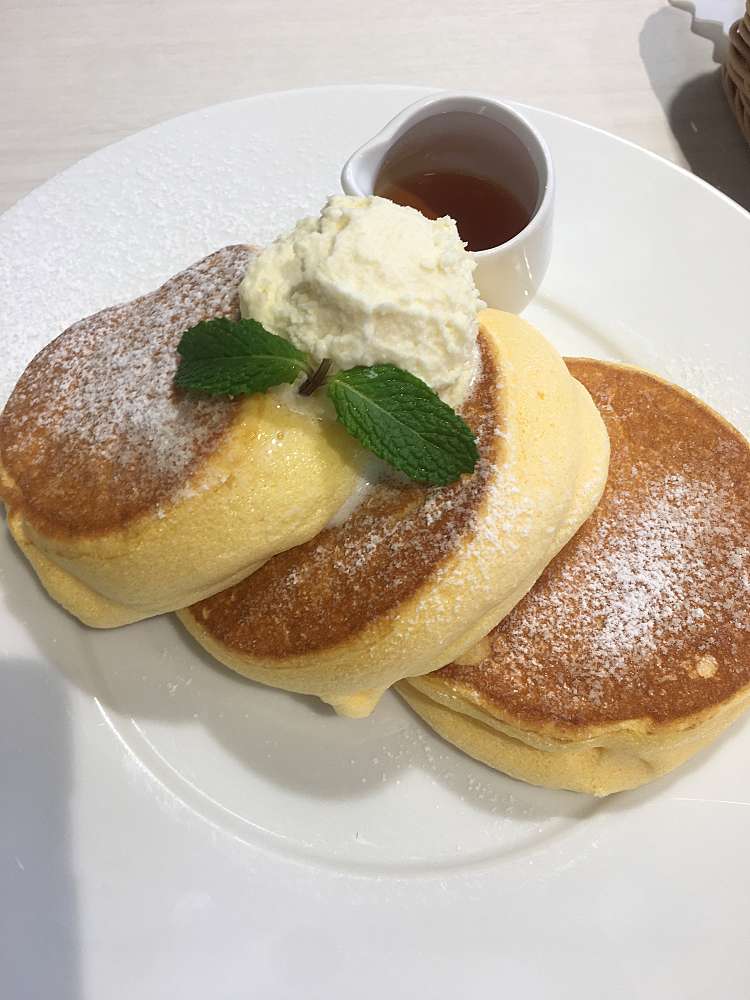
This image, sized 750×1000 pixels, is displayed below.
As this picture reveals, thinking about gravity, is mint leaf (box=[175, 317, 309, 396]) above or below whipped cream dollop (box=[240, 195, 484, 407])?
below

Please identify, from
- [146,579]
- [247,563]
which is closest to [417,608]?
[247,563]

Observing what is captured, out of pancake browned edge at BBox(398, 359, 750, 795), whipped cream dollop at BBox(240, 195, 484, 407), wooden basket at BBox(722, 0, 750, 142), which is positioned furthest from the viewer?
wooden basket at BBox(722, 0, 750, 142)

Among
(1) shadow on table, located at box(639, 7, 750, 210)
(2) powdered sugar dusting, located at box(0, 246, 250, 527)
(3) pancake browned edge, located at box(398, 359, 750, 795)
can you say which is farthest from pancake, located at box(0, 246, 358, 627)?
(1) shadow on table, located at box(639, 7, 750, 210)

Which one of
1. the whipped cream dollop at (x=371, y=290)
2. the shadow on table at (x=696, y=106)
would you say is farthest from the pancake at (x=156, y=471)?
the shadow on table at (x=696, y=106)

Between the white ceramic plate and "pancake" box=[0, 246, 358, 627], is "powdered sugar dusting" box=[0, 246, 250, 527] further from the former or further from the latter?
the white ceramic plate

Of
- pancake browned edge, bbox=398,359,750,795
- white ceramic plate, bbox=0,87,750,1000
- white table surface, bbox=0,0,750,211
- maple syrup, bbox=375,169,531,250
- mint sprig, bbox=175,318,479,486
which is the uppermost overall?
white table surface, bbox=0,0,750,211

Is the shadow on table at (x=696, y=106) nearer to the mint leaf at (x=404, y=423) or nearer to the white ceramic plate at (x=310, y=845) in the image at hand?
the white ceramic plate at (x=310, y=845)
